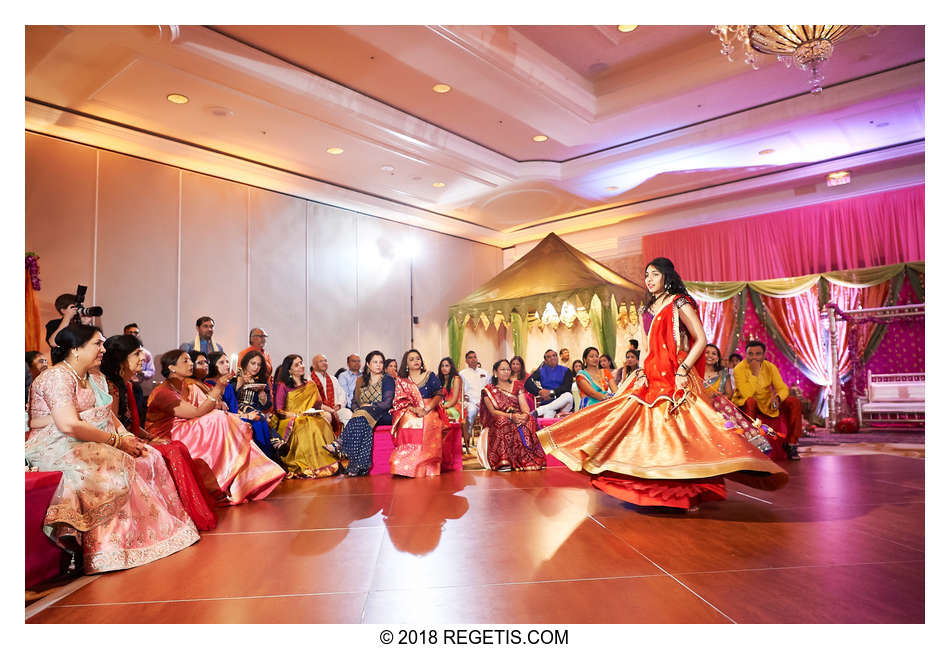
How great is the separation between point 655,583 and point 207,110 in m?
6.31

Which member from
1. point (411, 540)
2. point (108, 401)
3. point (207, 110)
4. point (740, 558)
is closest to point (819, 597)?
point (740, 558)

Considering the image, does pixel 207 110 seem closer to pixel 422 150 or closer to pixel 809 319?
pixel 422 150

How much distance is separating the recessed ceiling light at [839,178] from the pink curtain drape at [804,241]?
0.27m

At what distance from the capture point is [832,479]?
14.1 ft

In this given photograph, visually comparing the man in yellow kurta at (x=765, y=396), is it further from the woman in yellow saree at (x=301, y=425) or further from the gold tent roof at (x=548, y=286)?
the woman in yellow saree at (x=301, y=425)

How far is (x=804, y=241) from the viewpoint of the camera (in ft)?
29.1

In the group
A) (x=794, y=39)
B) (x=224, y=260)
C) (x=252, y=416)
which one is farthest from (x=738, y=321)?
(x=224, y=260)

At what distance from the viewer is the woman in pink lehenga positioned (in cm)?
245

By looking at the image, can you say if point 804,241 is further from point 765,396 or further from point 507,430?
point 507,430

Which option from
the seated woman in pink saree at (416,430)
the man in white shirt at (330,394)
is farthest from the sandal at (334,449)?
the seated woman in pink saree at (416,430)

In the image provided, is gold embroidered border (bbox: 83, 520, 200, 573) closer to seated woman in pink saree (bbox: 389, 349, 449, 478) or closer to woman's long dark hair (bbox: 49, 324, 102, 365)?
woman's long dark hair (bbox: 49, 324, 102, 365)

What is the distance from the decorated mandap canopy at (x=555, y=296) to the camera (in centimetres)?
806

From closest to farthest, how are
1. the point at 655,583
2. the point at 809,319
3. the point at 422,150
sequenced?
the point at 655,583
the point at 422,150
the point at 809,319

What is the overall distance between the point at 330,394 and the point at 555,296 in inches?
133
